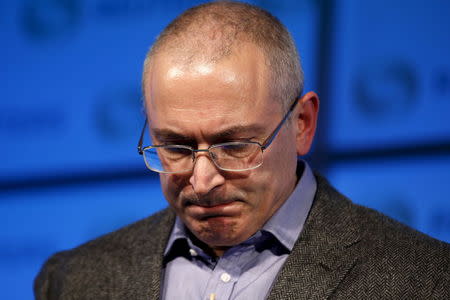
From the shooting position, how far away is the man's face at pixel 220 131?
57.2 inches

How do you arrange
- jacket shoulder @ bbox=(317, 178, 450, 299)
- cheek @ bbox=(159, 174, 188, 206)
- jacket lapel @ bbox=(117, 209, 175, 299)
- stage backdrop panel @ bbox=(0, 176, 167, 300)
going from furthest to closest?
stage backdrop panel @ bbox=(0, 176, 167, 300) < jacket lapel @ bbox=(117, 209, 175, 299) < cheek @ bbox=(159, 174, 188, 206) < jacket shoulder @ bbox=(317, 178, 450, 299)

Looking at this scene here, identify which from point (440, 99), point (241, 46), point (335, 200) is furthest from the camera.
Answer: point (440, 99)

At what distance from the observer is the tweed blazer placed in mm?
1437

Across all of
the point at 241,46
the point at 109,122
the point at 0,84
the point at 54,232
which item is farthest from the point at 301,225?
the point at 0,84

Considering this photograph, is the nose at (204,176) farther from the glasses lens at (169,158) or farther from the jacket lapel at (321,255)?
the jacket lapel at (321,255)

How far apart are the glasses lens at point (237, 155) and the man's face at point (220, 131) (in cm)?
1

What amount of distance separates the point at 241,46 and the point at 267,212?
410mm

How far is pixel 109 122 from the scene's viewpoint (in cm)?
239

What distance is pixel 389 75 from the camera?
2.13 metres

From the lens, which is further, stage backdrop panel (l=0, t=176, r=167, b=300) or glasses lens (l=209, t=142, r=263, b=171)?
stage backdrop panel (l=0, t=176, r=167, b=300)

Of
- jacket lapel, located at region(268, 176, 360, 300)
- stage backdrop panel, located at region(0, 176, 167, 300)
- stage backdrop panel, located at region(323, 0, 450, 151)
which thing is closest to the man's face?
jacket lapel, located at region(268, 176, 360, 300)

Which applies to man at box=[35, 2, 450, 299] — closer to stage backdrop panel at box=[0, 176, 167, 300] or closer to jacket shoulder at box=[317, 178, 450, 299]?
jacket shoulder at box=[317, 178, 450, 299]

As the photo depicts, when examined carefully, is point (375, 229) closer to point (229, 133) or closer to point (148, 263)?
point (229, 133)

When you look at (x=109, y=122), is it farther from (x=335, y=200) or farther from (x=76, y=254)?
(x=335, y=200)
